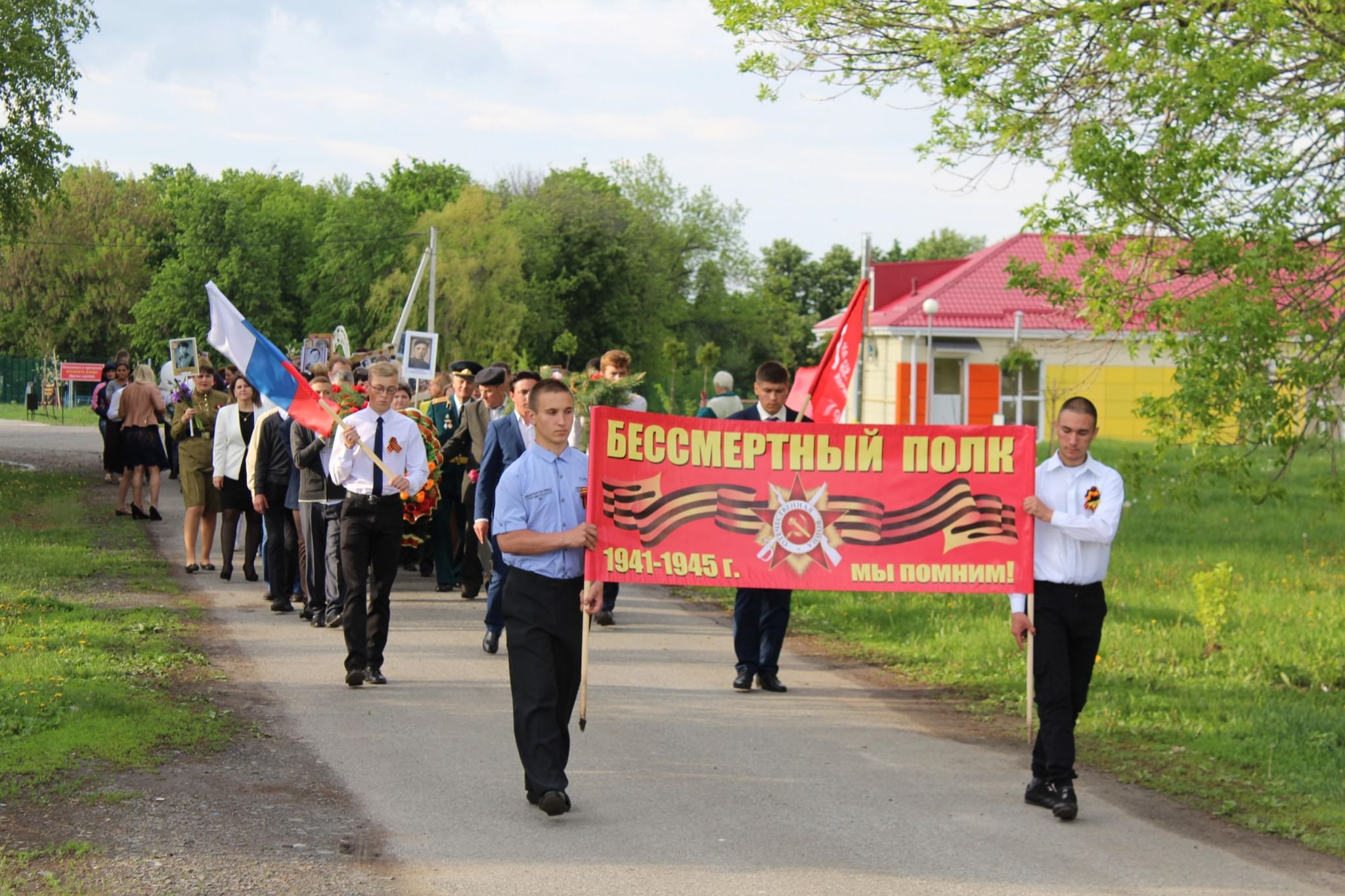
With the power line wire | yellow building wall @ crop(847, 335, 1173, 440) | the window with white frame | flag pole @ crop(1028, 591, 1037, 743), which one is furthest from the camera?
the power line wire

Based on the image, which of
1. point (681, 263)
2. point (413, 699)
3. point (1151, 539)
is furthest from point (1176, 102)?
point (681, 263)

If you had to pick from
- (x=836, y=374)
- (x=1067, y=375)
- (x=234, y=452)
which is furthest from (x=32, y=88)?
(x=1067, y=375)

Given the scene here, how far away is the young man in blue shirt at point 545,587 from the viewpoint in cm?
705

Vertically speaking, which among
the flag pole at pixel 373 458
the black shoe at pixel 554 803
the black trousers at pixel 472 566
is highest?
the flag pole at pixel 373 458

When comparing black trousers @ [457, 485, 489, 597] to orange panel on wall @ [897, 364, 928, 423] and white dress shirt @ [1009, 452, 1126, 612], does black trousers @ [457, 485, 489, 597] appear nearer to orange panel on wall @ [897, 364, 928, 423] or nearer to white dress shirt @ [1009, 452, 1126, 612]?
white dress shirt @ [1009, 452, 1126, 612]

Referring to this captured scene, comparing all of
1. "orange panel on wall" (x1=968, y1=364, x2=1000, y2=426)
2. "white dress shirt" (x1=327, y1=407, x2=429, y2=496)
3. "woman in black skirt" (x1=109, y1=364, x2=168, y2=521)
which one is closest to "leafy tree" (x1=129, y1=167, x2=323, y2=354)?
"orange panel on wall" (x1=968, y1=364, x2=1000, y2=426)

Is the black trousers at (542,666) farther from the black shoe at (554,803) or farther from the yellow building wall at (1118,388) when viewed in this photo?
the yellow building wall at (1118,388)

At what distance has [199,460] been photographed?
50.5 ft

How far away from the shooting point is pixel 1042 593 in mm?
7406

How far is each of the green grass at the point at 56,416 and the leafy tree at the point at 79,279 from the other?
696cm

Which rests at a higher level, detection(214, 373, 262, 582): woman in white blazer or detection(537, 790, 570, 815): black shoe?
detection(214, 373, 262, 582): woman in white blazer

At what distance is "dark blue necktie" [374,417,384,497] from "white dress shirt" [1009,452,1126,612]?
4.33 metres

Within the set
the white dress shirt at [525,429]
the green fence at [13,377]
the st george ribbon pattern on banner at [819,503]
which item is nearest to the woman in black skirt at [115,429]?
the white dress shirt at [525,429]

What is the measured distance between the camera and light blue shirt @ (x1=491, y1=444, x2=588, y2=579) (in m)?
7.21
